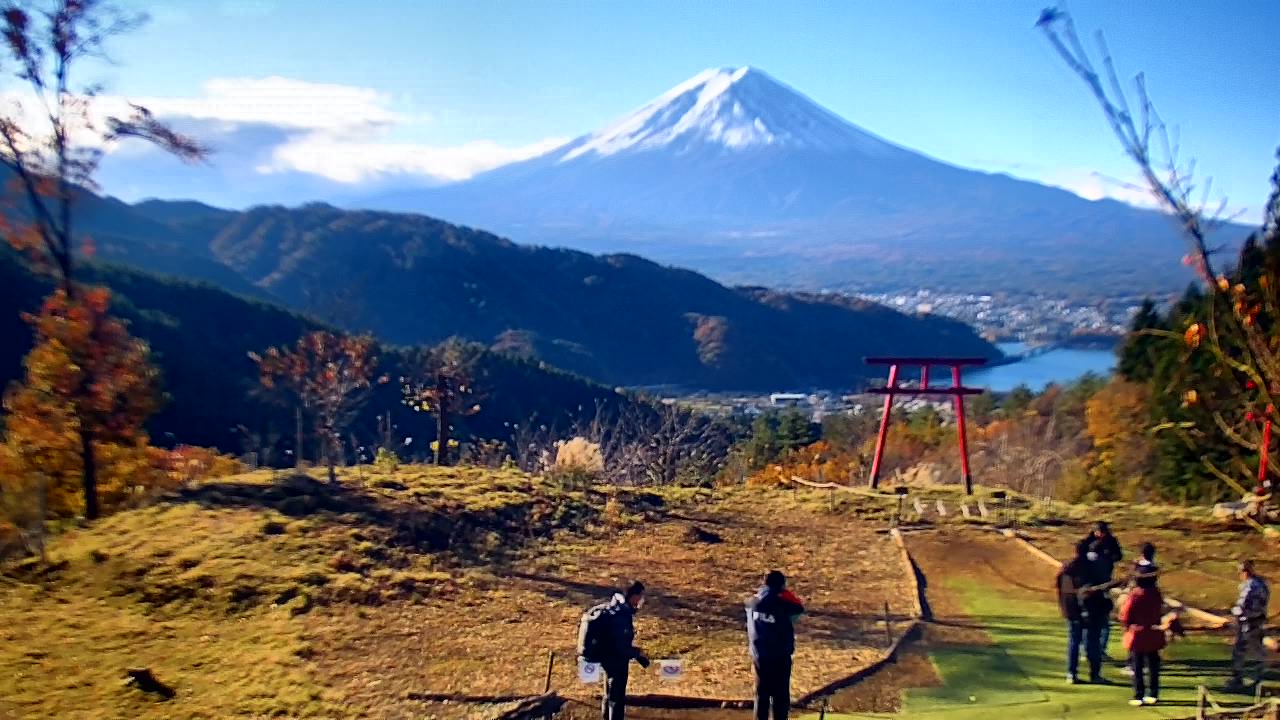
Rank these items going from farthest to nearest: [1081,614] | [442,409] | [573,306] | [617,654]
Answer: [573,306] → [442,409] → [1081,614] → [617,654]

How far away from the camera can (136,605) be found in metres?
7.83

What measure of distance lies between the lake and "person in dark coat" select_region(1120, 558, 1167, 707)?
5774 centimetres

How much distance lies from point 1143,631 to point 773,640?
98.6 inches

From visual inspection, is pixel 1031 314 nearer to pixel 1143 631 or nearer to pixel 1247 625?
pixel 1247 625

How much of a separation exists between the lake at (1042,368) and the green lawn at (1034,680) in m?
56.2

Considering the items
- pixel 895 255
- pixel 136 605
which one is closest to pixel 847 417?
pixel 136 605

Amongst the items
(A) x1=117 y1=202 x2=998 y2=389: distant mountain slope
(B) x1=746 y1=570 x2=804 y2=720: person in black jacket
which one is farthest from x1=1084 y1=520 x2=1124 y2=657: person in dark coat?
(A) x1=117 y1=202 x2=998 y2=389: distant mountain slope

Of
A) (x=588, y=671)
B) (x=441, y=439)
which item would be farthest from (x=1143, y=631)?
(x=441, y=439)

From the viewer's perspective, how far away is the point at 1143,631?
21.0 feet

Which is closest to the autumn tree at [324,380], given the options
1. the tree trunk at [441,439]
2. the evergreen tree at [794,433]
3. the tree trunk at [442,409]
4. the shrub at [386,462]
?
the shrub at [386,462]

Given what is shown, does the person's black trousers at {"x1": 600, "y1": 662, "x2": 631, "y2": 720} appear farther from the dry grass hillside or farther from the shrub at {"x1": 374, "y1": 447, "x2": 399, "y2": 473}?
the shrub at {"x1": 374, "y1": 447, "x2": 399, "y2": 473}

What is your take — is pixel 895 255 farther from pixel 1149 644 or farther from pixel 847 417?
pixel 1149 644

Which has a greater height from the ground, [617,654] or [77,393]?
[77,393]

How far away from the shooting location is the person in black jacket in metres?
5.84
